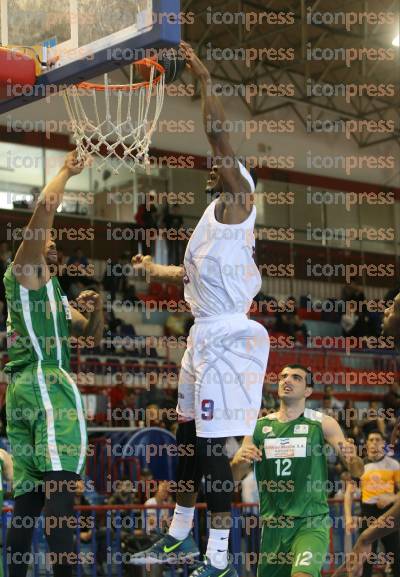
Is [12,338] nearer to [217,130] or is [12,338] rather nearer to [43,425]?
[43,425]

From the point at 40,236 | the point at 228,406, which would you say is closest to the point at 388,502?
the point at 228,406

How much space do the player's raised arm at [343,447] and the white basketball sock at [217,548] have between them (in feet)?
6.82

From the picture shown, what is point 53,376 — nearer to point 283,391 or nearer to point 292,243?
point 283,391

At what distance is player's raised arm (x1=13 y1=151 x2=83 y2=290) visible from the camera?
6.59 metres

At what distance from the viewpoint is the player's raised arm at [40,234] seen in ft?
21.6

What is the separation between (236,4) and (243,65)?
92.2 inches

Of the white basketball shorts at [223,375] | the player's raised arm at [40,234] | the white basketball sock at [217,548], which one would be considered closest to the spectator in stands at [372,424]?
the white basketball shorts at [223,375]

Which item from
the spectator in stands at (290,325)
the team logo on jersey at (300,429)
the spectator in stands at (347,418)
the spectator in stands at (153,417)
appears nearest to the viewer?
the team logo on jersey at (300,429)

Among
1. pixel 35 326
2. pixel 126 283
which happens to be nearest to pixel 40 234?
pixel 35 326

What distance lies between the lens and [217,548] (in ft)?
21.5

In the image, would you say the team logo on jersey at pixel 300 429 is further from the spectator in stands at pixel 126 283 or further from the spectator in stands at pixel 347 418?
the spectator in stands at pixel 126 283

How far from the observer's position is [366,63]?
86.8 ft

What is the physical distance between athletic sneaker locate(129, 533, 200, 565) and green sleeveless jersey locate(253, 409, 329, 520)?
1.86 meters

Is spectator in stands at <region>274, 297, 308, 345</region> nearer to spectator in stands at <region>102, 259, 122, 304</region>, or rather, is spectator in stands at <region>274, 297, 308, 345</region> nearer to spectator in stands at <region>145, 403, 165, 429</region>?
spectator in stands at <region>102, 259, 122, 304</region>
